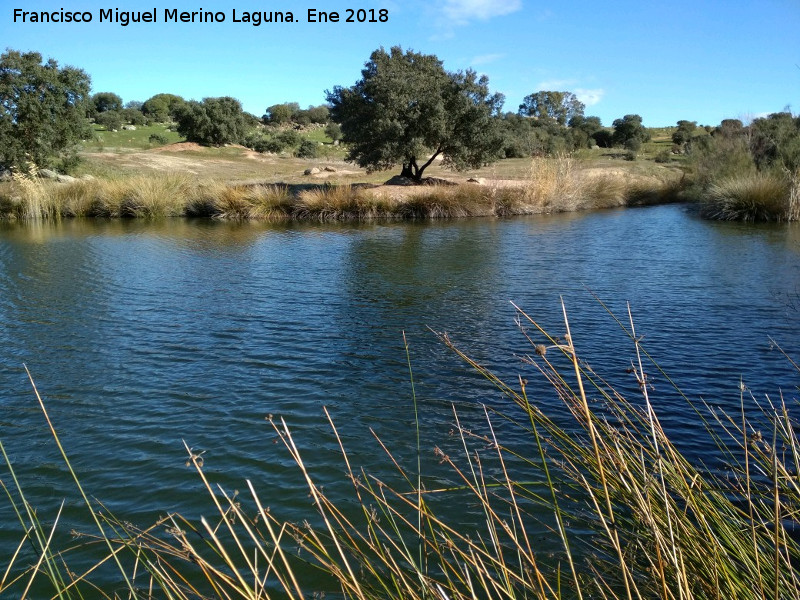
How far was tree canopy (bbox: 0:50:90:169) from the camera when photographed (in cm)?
2673

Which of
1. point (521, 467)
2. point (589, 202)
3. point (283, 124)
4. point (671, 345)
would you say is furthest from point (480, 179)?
point (283, 124)

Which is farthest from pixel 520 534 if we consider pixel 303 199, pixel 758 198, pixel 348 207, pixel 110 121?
pixel 110 121

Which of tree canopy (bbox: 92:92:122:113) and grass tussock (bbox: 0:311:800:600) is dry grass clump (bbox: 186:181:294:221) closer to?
grass tussock (bbox: 0:311:800:600)

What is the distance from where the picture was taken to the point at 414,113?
25.4 meters

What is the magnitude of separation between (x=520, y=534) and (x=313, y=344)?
15.6ft

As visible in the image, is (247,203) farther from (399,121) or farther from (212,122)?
(212,122)

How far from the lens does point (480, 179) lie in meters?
28.2

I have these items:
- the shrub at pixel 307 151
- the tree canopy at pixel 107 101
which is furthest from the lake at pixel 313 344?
the tree canopy at pixel 107 101

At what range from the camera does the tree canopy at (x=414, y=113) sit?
25094 millimetres

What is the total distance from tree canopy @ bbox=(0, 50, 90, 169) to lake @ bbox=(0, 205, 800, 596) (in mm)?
13429

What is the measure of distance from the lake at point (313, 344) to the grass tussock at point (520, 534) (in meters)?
0.39

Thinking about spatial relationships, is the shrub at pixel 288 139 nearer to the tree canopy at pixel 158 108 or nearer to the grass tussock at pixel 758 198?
the tree canopy at pixel 158 108

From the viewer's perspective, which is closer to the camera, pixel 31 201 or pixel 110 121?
pixel 31 201

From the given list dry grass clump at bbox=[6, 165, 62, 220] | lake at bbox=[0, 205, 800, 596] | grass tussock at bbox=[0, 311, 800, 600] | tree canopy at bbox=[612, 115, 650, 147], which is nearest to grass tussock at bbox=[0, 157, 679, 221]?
dry grass clump at bbox=[6, 165, 62, 220]
